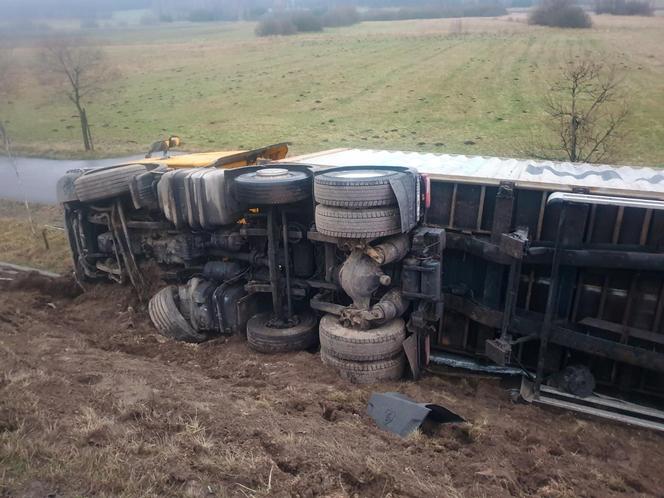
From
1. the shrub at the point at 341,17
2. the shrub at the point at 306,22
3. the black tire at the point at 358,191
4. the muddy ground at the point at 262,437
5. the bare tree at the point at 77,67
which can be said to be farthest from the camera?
the shrub at the point at 341,17

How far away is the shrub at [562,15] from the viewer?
4606 cm

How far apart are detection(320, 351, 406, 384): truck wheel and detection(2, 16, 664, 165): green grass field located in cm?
A: 1252

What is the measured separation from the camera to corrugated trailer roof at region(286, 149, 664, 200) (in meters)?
5.59

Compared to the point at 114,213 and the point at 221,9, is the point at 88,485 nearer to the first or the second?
the point at 114,213

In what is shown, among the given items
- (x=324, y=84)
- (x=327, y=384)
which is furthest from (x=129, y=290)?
(x=324, y=84)

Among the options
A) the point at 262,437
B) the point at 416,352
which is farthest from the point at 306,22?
the point at 262,437

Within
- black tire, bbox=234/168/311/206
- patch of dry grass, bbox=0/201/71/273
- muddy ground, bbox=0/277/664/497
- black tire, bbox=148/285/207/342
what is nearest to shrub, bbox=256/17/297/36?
patch of dry grass, bbox=0/201/71/273

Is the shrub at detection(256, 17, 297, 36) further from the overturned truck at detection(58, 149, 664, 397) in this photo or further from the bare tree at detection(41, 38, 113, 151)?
the overturned truck at detection(58, 149, 664, 397)

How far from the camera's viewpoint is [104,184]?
710 cm

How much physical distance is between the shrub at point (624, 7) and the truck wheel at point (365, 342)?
5984 centimetres

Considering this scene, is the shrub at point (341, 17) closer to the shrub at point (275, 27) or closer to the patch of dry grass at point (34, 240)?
the shrub at point (275, 27)

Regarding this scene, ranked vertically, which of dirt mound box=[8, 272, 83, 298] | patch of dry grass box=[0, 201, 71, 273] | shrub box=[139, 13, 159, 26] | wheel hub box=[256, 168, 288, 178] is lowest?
patch of dry grass box=[0, 201, 71, 273]

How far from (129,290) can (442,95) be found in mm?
24919

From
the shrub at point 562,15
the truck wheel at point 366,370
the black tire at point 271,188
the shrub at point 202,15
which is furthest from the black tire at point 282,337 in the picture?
→ the shrub at point 202,15
